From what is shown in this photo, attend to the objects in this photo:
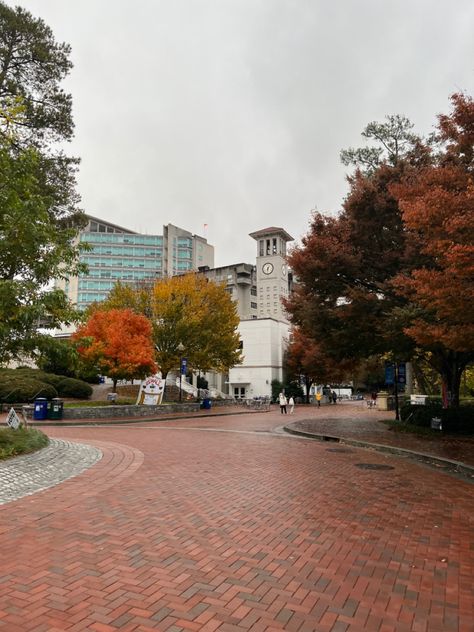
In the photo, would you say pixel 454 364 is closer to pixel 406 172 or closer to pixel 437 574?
pixel 406 172

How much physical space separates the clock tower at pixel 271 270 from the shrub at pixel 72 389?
39.4m

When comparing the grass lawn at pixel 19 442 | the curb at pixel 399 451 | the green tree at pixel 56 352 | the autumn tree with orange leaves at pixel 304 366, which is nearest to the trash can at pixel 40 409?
the grass lawn at pixel 19 442

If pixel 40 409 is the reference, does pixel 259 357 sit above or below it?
above

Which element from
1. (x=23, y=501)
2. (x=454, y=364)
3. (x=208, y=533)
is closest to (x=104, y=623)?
(x=208, y=533)

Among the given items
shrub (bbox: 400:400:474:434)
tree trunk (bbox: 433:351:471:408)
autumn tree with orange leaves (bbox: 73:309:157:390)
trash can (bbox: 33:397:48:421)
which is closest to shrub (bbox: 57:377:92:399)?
autumn tree with orange leaves (bbox: 73:309:157:390)

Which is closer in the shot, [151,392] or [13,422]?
[13,422]

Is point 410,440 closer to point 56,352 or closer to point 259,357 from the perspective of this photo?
point 56,352

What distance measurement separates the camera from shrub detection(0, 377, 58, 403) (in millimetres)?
27453

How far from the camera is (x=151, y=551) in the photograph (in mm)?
5047

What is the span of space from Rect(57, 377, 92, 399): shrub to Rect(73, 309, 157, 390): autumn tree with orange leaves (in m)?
6.26

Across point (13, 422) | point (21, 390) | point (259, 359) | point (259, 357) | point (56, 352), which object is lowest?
point (13, 422)

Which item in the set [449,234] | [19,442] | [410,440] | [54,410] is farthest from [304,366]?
[19,442]

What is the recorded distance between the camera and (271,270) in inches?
2746

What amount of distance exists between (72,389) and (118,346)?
852 centimetres
